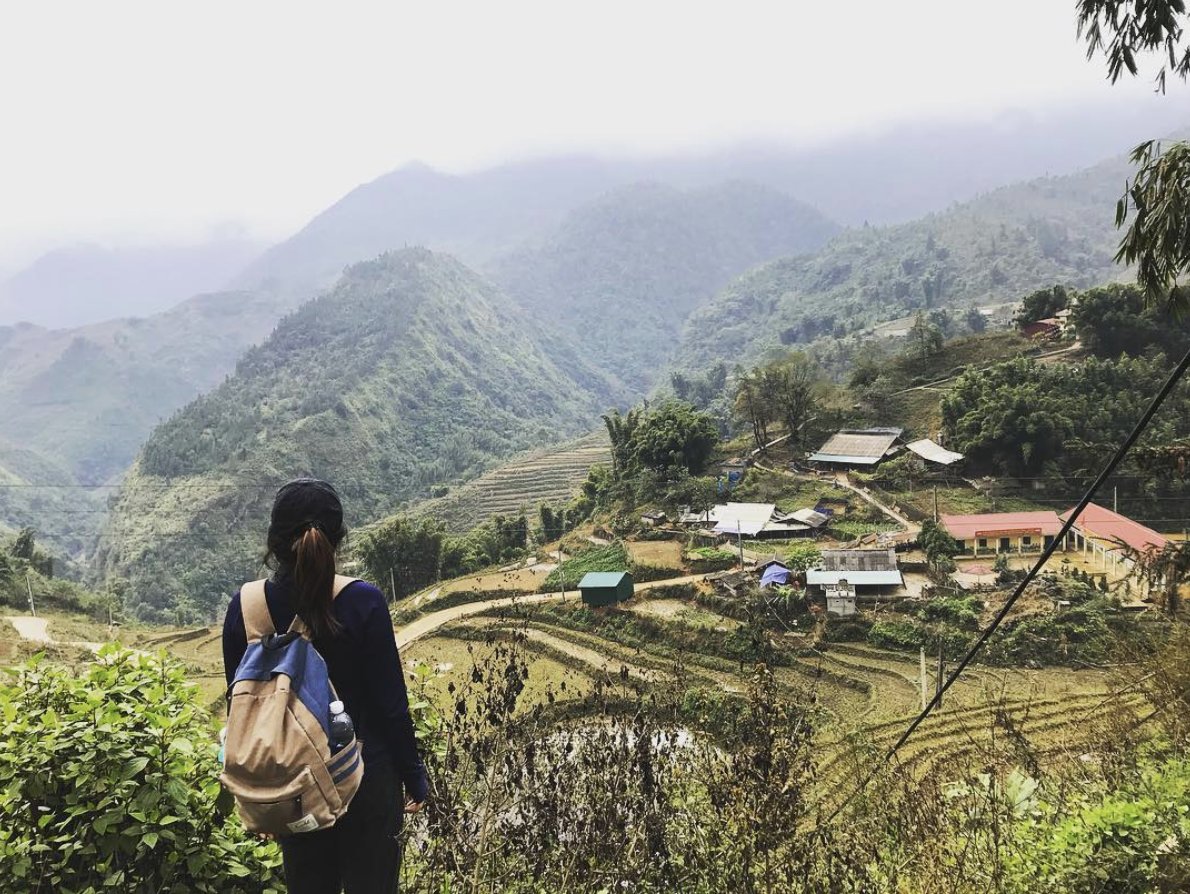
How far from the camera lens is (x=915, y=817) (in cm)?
281

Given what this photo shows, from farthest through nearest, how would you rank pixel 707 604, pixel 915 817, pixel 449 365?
pixel 449 365, pixel 707 604, pixel 915 817

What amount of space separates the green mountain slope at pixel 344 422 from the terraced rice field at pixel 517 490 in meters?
10.7

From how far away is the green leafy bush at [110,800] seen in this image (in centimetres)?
188

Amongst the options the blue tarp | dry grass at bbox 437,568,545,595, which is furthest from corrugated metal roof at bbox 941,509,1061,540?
dry grass at bbox 437,568,545,595

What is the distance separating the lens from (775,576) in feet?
61.8

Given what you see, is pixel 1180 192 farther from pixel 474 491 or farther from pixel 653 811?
pixel 474 491

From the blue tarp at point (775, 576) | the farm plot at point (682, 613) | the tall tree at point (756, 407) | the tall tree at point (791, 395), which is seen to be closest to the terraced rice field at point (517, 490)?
the tall tree at point (756, 407)

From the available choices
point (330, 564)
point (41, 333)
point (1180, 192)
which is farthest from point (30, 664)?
point (41, 333)

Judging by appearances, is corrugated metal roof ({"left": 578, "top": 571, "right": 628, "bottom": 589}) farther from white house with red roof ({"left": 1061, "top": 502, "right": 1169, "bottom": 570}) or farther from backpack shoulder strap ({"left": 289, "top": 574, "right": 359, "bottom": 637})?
backpack shoulder strap ({"left": 289, "top": 574, "right": 359, "bottom": 637})

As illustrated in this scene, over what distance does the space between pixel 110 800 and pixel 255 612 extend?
0.71m

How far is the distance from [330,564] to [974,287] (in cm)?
9569

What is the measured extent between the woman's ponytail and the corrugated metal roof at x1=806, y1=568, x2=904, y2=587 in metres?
17.7

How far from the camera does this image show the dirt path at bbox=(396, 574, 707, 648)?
2081 cm

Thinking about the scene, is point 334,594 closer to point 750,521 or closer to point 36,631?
point 750,521
